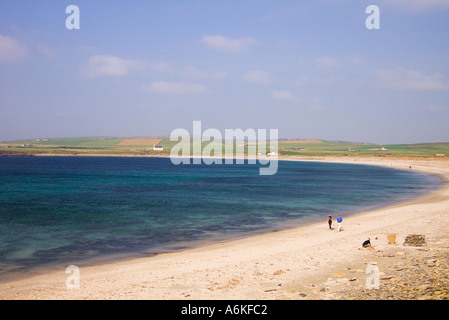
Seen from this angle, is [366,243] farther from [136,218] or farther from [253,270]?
[136,218]

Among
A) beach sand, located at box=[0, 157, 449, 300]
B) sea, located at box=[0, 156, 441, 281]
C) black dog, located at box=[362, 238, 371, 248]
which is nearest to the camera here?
beach sand, located at box=[0, 157, 449, 300]

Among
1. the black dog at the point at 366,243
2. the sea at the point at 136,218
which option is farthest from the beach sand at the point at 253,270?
the sea at the point at 136,218

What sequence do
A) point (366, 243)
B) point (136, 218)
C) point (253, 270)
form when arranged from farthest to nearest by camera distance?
point (136, 218) < point (366, 243) < point (253, 270)

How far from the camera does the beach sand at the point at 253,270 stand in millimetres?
13578

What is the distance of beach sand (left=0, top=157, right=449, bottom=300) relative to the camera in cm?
1358

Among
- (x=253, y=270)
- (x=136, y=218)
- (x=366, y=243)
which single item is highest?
(x=366, y=243)

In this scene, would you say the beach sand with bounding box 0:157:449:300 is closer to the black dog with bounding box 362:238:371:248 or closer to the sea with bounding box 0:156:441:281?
the black dog with bounding box 362:238:371:248

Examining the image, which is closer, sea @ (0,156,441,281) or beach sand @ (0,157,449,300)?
beach sand @ (0,157,449,300)

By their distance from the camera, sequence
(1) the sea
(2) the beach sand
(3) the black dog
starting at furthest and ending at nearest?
(1) the sea, (3) the black dog, (2) the beach sand

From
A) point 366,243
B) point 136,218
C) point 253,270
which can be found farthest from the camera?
point 136,218

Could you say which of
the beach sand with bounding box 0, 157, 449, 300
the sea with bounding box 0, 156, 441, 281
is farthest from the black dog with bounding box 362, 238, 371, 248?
the sea with bounding box 0, 156, 441, 281

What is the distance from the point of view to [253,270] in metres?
16.4

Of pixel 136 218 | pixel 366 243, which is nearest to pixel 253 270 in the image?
pixel 366 243
